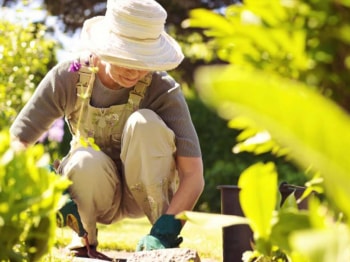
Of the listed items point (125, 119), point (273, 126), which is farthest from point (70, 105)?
point (273, 126)

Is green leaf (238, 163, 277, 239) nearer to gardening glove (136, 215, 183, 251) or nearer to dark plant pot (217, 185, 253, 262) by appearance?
gardening glove (136, 215, 183, 251)

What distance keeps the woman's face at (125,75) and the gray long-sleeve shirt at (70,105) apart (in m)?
0.11

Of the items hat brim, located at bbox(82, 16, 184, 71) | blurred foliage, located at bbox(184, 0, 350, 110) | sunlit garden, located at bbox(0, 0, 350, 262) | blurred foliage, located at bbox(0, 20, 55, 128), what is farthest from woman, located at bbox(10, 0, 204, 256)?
blurred foliage, located at bbox(0, 20, 55, 128)

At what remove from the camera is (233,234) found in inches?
126

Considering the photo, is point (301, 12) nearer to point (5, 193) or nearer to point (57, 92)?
point (5, 193)

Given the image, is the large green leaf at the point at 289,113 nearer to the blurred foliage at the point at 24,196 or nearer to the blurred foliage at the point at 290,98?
the blurred foliage at the point at 290,98

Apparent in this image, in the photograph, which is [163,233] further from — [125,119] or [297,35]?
[297,35]

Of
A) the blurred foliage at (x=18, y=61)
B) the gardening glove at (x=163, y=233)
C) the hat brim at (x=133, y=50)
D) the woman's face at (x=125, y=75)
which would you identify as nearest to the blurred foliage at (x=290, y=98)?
the gardening glove at (x=163, y=233)

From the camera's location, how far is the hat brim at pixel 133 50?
2.98 m

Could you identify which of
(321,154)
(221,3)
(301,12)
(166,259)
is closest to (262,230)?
(301,12)

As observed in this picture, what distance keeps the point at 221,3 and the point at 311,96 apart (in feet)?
38.8

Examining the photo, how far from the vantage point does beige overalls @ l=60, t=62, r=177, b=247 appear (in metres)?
3.12

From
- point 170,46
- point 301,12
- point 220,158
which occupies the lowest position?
point 220,158

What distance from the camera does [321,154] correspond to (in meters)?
0.80
